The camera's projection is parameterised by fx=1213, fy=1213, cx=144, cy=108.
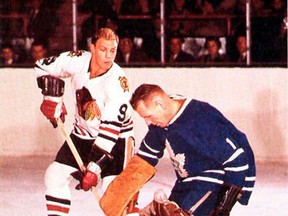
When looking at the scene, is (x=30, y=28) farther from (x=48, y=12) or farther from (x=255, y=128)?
(x=255, y=128)

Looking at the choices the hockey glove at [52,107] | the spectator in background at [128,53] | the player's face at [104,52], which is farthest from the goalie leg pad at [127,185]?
the spectator in background at [128,53]

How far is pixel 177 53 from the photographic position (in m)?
11.1

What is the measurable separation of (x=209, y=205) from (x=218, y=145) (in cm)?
30

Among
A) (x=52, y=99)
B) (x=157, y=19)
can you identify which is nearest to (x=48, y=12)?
(x=157, y=19)

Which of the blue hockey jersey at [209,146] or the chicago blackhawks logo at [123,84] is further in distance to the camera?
the chicago blackhawks logo at [123,84]

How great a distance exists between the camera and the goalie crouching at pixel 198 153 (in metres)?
5.21

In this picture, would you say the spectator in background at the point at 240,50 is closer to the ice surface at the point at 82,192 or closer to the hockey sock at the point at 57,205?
the ice surface at the point at 82,192

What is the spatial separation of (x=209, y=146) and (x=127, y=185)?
49 cm

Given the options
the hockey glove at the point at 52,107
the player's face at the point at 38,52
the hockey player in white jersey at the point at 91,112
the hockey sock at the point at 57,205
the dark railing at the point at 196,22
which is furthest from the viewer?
the player's face at the point at 38,52

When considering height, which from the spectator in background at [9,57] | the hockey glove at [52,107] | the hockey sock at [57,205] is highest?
the hockey glove at [52,107]

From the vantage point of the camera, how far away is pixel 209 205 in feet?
17.5

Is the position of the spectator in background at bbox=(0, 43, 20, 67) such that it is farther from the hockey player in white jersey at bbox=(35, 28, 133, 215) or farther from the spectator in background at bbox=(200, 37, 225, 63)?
the hockey player in white jersey at bbox=(35, 28, 133, 215)

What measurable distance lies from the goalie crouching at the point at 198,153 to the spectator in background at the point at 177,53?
18.6 ft

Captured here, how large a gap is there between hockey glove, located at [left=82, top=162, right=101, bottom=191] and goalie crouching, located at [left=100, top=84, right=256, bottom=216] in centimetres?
104
